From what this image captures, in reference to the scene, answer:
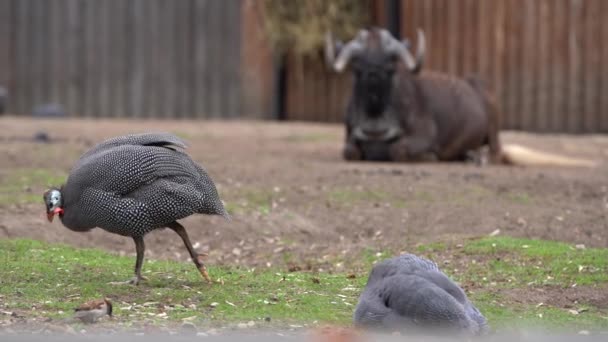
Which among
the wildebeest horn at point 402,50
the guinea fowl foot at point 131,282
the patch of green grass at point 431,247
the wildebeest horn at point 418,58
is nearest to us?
the guinea fowl foot at point 131,282

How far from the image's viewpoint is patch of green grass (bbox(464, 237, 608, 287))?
323 inches

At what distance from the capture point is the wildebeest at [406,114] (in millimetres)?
14195

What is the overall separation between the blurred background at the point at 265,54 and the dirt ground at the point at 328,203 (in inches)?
109

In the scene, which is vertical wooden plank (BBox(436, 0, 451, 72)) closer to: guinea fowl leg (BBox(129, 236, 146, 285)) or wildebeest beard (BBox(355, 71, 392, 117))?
wildebeest beard (BBox(355, 71, 392, 117))

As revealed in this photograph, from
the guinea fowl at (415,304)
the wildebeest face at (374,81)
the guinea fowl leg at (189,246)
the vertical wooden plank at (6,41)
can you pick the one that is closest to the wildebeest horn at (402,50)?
the wildebeest face at (374,81)

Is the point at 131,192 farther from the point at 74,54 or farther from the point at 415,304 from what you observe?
the point at 74,54

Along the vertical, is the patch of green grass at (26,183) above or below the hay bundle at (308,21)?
below

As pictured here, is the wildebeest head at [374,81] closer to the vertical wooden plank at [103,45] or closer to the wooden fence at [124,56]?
the wooden fence at [124,56]

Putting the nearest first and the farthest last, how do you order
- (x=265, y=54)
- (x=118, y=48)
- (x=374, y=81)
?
Answer: (x=374, y=81)
(x=118, y=48)
(x=265, y=54)

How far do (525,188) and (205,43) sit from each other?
8485mm

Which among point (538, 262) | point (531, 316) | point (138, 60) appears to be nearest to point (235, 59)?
point (138, 60)

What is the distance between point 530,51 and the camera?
18.0 m

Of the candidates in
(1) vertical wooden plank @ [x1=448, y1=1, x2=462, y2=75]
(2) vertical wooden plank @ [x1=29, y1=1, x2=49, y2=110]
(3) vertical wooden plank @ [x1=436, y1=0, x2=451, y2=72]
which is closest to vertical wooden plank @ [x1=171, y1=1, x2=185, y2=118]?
(2) vertical wooden plank @ [x1=29, y1=1, x2=49, y2=110]

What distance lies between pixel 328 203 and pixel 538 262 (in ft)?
9.37
